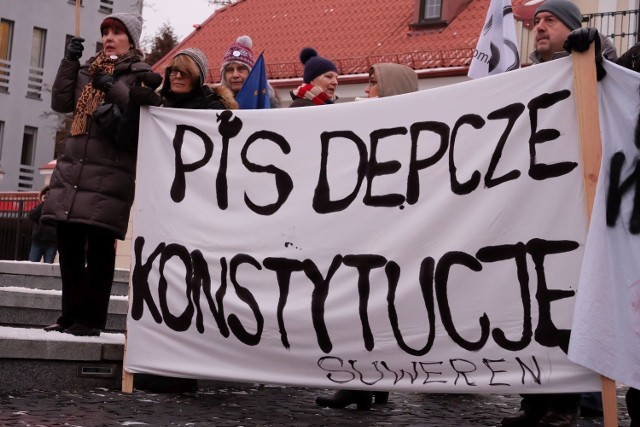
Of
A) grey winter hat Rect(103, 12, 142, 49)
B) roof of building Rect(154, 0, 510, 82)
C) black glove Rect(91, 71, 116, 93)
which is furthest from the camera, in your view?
roof of building Rect(154, 0, 510, 82)

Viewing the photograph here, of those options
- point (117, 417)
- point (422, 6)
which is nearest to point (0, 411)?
point (117, 417)

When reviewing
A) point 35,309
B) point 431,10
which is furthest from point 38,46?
point 35,309

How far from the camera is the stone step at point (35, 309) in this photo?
9.02 m

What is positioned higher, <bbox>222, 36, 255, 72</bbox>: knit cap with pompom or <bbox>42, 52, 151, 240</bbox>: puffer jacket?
<bbox>222, 36, 255, 72</bbox>: knit cap with pompom

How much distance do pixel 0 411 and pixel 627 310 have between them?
290 cm

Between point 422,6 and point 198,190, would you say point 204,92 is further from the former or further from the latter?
point 422,6

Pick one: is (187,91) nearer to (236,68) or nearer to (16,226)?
(236,68)

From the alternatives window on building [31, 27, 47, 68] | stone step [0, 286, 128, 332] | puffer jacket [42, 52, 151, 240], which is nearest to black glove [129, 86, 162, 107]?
puffer jacket [42, 52, 151, 240]

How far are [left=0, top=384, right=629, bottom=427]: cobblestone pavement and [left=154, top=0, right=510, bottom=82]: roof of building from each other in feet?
50.7

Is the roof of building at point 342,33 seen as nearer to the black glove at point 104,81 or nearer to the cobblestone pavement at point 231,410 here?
the black glove at point 104,81

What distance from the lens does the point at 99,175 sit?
25.1 ft

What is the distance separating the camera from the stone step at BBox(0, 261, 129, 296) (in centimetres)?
1174

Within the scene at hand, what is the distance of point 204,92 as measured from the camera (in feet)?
25.1

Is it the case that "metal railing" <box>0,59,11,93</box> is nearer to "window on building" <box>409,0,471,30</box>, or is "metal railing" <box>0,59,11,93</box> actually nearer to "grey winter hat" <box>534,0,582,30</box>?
"window on building" <box>409,0,471,30</box>
